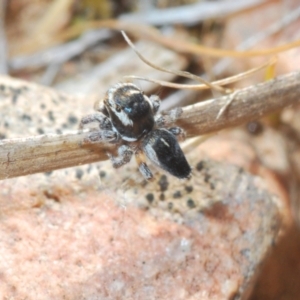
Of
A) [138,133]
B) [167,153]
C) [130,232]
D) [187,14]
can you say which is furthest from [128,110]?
[187,14]

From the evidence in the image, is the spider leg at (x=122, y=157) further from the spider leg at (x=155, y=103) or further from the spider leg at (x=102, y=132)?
the spider leg at (x=155, y=103)

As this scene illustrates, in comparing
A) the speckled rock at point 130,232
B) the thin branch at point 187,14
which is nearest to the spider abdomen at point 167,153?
the speckled rock at point 130,232

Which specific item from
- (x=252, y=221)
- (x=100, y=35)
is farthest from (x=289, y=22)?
(x=252, y=221)

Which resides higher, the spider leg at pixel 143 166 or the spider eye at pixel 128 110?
the spider eye at pixel 128 110

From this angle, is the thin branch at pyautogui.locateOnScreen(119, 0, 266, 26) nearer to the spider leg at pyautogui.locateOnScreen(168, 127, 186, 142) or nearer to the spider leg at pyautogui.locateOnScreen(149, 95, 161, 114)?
the spider leg at pyautogui.locateOnScreen(149, 95, 161, 114)

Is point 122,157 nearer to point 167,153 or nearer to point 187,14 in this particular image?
point 167,153
